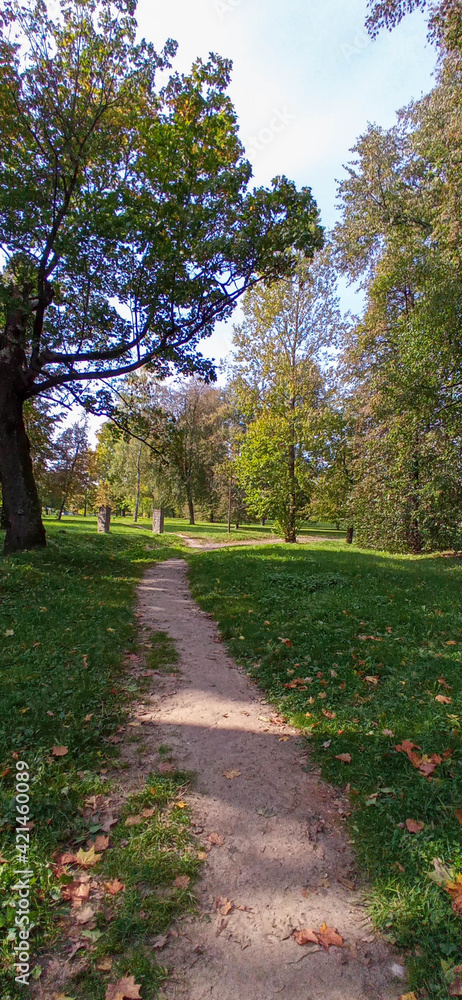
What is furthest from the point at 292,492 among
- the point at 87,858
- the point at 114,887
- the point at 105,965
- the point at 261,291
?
the point at 105,965

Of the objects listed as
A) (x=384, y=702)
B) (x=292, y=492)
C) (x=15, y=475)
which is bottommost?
(x=384, y=702)

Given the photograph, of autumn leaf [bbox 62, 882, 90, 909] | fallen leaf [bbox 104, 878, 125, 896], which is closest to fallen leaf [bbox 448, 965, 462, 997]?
fallen leaf [bbox 104, 878, 125, 896]

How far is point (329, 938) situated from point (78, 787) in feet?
6.16

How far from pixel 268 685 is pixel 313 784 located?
5.40ft

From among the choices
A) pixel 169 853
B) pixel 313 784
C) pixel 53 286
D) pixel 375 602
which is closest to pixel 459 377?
pixel 375 602

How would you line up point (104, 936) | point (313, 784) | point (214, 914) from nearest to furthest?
point (104, 936), point (214, 914), point (313, 784)

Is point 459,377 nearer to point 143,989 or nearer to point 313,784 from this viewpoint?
point 313,784

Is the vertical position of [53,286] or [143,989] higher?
[53,286]

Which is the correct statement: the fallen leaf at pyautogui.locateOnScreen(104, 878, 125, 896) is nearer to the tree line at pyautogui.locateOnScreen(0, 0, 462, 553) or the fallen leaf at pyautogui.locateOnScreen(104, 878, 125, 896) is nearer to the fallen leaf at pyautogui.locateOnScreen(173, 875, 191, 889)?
the fallen leaf at pyautogui.locateOnScreen(173, 875, 191, 889)

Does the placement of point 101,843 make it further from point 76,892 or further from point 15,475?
point 15,475

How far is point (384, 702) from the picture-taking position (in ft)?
14.3

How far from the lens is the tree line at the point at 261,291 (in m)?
9.17

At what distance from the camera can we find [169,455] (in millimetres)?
12828

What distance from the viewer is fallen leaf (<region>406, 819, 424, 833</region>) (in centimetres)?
279
